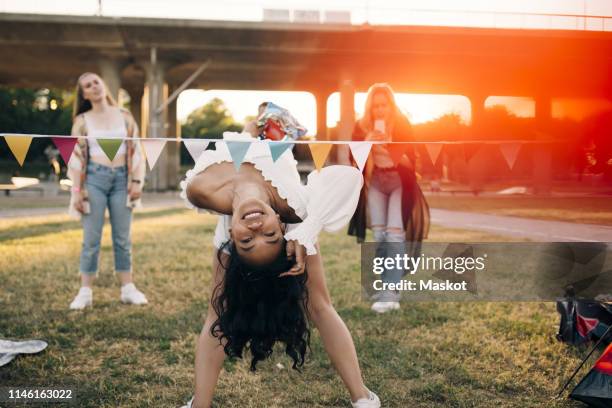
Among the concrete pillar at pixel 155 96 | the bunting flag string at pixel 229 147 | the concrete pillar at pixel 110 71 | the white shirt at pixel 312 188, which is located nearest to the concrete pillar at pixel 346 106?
the concrete pillar at pixel 155 96

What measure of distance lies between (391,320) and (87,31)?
771 inches

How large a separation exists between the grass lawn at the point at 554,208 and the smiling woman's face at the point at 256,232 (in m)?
2.15

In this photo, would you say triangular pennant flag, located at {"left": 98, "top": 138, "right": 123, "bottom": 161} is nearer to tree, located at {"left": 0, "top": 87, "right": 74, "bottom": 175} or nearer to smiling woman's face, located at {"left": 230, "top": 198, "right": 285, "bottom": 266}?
smiling woman's face, located at {"left": 230, "top": 198, "right": 285, "bottom": 266}

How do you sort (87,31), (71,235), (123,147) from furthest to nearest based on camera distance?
1. (87,31)
2. (71,235)
3. (123,147)

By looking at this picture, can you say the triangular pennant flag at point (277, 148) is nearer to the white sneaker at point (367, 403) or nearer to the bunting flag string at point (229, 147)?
the bunting flag string at point (229, 147)

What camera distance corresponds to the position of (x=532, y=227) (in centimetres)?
461

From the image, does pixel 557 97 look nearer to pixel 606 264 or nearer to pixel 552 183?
pixel 552 183

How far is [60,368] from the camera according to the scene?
129 inches

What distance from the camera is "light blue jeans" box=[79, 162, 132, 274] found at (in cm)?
471

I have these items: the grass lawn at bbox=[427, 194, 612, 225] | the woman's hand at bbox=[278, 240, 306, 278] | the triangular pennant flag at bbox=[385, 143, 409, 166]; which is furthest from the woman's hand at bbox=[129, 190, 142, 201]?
the grass lawn at bbox=[427, 194, 612, 225]

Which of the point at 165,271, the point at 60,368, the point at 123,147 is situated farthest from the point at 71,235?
the point at 60,368

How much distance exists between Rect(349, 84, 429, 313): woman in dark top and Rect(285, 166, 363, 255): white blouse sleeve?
229 cm

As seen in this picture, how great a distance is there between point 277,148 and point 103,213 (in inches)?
111

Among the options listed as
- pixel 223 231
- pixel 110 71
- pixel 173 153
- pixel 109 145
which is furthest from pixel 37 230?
pixel 173 153
